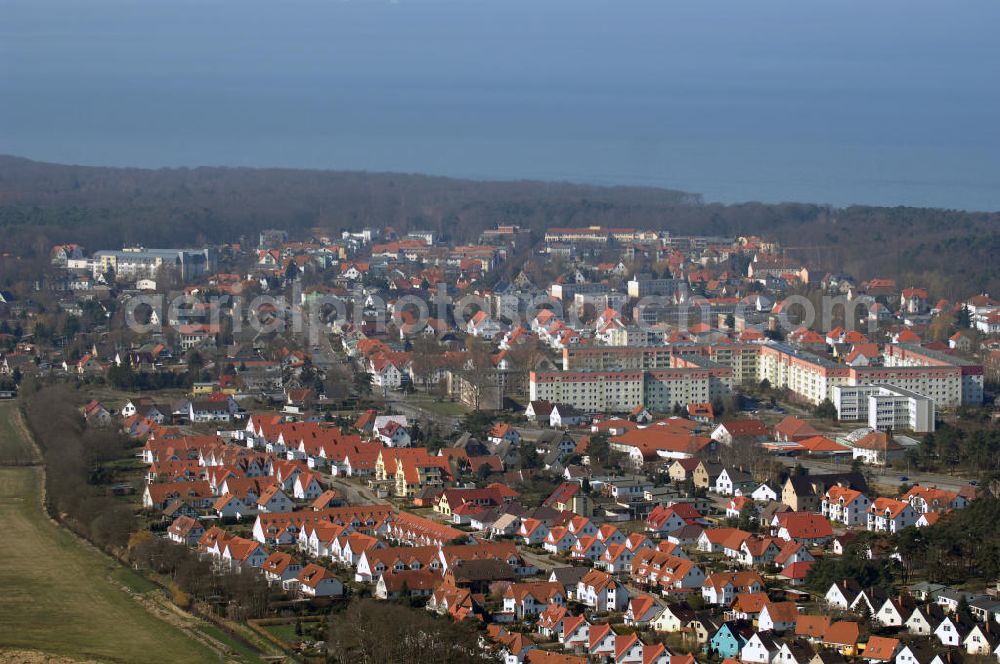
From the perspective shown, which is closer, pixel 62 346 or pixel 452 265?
pixel 62 346

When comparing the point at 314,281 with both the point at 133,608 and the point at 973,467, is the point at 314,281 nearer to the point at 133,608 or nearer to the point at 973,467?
the point at 973,467

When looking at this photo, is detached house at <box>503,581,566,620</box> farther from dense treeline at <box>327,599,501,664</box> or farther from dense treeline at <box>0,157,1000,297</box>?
dense treeline at <box>0,157,1000,297</box>

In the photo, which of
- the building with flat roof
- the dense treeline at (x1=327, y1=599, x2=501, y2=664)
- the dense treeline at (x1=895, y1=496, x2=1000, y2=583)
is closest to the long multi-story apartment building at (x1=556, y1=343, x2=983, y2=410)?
the building with flat roof

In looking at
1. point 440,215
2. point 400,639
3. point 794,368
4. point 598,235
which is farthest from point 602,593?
point 440,215

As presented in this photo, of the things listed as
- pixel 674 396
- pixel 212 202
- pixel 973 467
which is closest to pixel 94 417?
pixel 674 396

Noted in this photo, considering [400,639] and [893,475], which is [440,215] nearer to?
[893,475]

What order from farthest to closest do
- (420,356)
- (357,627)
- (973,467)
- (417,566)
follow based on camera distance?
(420,356) → (973,467) → (417,566) → (357,627)
